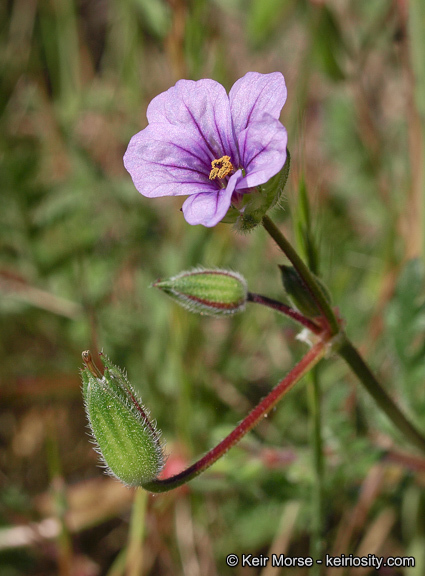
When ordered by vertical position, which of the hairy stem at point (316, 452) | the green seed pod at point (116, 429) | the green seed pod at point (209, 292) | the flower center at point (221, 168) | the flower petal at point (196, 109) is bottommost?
the hairy stem at point (316, 452)

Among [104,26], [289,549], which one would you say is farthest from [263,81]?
[104,26]

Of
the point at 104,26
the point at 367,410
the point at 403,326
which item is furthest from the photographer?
the point at 104,26

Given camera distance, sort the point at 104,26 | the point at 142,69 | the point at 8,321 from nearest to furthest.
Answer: the point at 8,321 → the point at 142,69 → the point at 104,26

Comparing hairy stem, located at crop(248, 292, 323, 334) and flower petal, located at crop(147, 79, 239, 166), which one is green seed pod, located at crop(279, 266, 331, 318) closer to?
hairy stem, located at crop(248, 292, 323, 334)

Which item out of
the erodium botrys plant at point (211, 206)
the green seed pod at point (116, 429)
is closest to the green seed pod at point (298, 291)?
the erodium botrys plant at point (211, 206)

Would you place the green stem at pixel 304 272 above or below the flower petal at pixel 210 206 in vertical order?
below

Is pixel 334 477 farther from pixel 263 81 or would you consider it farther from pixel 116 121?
pixel 116 121

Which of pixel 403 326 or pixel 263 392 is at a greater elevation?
pixel 263 392

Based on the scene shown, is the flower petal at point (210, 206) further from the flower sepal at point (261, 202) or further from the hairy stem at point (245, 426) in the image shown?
the hairy stem at point (245, 426)

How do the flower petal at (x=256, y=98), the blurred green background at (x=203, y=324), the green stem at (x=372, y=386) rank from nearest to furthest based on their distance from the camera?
the flower petal at (x=256, y=98), the green stem at (x=372, y=386), the blurred green background at (x=203, y=324)
